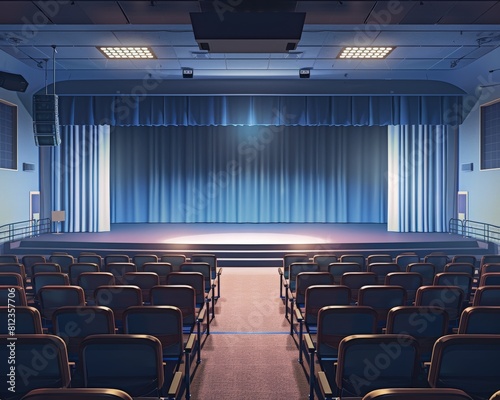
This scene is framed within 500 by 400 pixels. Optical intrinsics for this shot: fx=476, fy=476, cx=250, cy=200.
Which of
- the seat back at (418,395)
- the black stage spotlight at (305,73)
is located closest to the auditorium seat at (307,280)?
the seat back at (418,395)

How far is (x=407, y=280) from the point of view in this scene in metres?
5.80

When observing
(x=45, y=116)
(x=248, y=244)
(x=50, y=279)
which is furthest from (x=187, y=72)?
(x=50, y=279)

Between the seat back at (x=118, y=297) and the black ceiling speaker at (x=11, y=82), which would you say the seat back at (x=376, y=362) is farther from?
the black ceiling speaker at (x=11, y=82)

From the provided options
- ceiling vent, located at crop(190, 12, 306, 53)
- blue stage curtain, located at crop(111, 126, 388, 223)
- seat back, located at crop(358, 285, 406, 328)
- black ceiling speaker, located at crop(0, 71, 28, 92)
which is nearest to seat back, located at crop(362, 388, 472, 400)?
seat back, located at crop(358, 285, 406, 328)

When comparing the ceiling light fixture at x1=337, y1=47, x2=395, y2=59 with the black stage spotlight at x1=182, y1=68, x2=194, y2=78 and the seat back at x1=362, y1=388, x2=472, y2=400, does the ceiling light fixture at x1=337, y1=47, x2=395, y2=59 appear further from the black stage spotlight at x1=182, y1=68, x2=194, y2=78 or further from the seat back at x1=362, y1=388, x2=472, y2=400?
the seat back at x1=362, y1=388, x2=472, y2=400

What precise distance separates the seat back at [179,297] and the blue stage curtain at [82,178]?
37.5ft

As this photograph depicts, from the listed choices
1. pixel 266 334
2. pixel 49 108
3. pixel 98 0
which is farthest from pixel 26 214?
pixel 266 334

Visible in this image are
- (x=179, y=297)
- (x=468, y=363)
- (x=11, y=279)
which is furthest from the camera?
(x=11, y=279)

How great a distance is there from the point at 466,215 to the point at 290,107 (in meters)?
6.17

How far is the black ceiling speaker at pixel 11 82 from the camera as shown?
1133 cm

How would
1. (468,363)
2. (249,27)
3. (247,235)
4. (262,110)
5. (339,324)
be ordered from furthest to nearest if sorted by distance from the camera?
1. (247,235)
2. (262,110)
3. (249,27)
4. (339,324)
5. (468,363)

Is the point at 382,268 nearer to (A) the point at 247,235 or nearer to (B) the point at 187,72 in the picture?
(A) the point at 247,235

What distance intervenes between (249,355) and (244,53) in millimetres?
4445

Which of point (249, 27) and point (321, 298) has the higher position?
point (249, 27)
